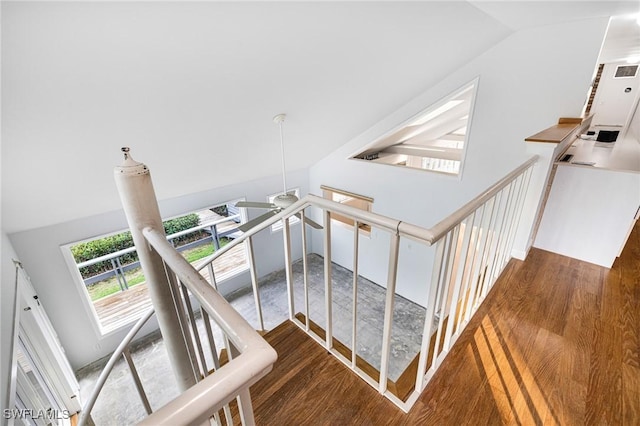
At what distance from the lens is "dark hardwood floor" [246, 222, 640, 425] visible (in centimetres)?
121

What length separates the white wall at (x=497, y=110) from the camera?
2.77 meters

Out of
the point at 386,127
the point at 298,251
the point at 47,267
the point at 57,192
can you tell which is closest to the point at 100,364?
the point at 47,267

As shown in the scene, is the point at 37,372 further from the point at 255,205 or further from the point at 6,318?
the point at 255,205

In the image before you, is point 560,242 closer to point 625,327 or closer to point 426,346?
point 625,327

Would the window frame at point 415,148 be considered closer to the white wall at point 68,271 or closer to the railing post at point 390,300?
the white wall at point 68,271

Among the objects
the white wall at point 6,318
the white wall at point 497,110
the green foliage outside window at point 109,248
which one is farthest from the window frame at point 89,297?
the white wall at point 497,110

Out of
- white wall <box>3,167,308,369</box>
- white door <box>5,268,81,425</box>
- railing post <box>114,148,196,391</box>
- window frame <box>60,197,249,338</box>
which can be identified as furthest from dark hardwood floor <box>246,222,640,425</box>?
window frame <box>60,197,249,338</box>

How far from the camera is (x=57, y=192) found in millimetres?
2764

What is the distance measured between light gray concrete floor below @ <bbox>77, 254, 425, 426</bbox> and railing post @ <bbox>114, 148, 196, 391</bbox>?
5.43ft

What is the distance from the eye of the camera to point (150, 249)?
1.06m

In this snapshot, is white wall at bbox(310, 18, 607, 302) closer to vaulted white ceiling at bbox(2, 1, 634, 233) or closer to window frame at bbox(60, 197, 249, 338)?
vaulted white ceiling at bbox(2, 1, 634, 233)

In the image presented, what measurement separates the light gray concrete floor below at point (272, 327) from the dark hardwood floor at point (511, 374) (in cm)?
166

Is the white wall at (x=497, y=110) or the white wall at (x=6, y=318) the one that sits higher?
the white wall at (x=497, y=110)

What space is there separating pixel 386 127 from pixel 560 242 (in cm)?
281
